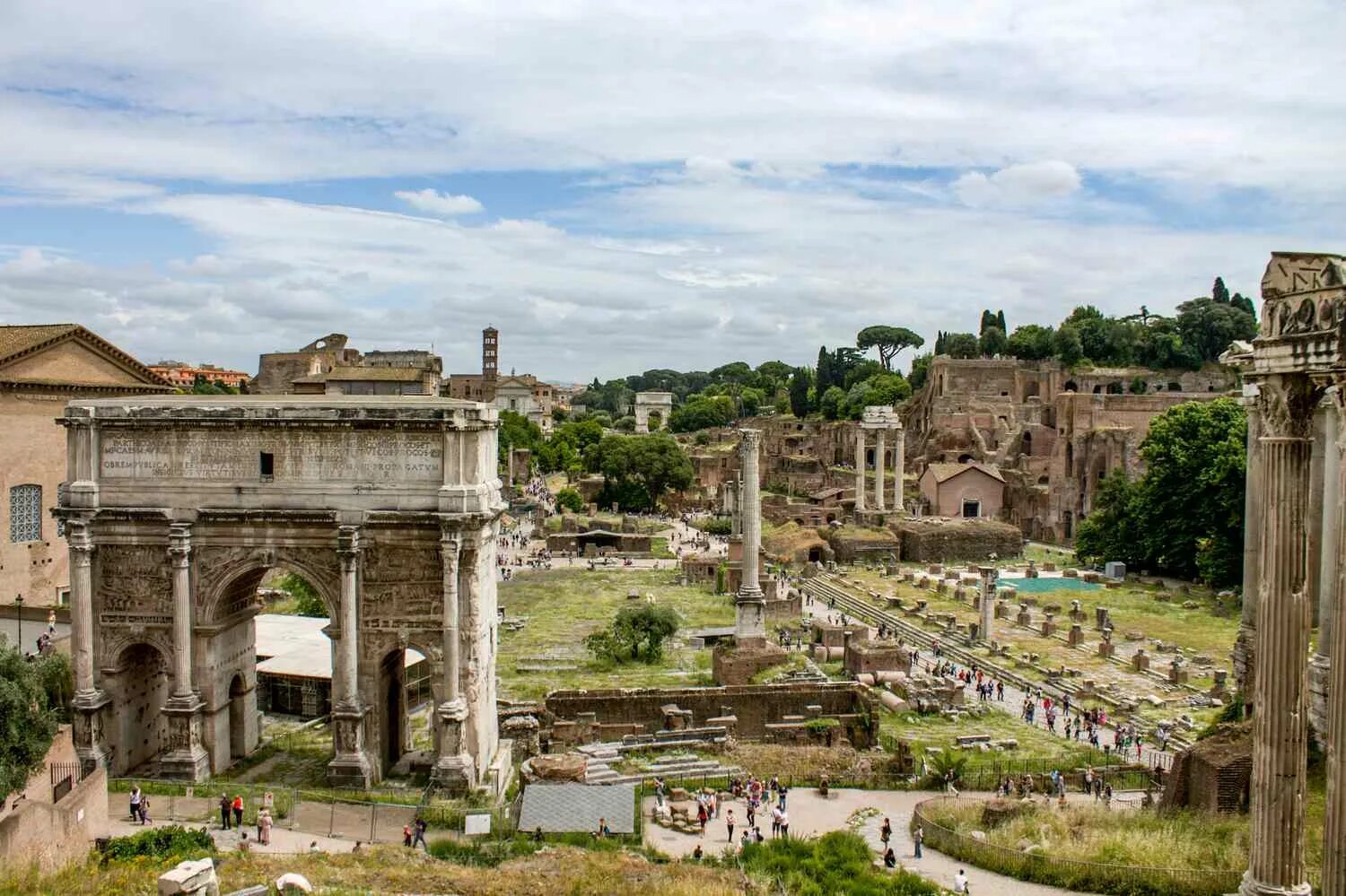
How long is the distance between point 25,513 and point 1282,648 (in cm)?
3591

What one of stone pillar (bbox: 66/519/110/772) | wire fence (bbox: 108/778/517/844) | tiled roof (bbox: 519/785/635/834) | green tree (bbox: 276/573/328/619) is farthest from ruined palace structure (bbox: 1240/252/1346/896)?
green tree (bbox: 276/573/328/619)

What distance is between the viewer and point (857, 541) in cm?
6059

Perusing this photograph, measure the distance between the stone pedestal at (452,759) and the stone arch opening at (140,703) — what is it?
5.86m

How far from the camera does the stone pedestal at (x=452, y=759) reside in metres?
19.9

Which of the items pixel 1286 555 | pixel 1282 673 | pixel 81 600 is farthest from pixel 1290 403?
pixel 81 600

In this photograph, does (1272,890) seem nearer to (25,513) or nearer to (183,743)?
(183,743)

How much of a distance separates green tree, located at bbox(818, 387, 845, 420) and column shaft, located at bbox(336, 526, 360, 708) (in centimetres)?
8913

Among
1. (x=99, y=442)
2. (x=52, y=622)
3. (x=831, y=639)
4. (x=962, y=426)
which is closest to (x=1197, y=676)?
(x=831, y=639)

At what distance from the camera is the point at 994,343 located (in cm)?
9681

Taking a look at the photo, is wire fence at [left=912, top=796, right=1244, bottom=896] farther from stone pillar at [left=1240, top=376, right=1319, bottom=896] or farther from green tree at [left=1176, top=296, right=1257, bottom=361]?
green tree at [left=1176, top=296, right=1257, bottom=361]

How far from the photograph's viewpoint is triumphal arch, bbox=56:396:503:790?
66.1ft

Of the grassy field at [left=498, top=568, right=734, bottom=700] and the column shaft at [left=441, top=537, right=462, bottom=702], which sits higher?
the column shaft at [left=441, top=537, right=462, bottom=702]

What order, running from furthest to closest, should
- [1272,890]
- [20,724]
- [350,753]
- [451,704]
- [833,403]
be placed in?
[833,403] < [350,753] < [451,704] < [20,724] < [1272,890]

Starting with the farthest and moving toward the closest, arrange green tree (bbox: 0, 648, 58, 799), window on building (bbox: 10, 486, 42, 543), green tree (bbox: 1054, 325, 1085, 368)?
green tree (bbox: 1054, 325, 1085, 368), window on building (bbox: 10, 486, 42, 543), green tree (bbox: 0, 648, 58, 799)
